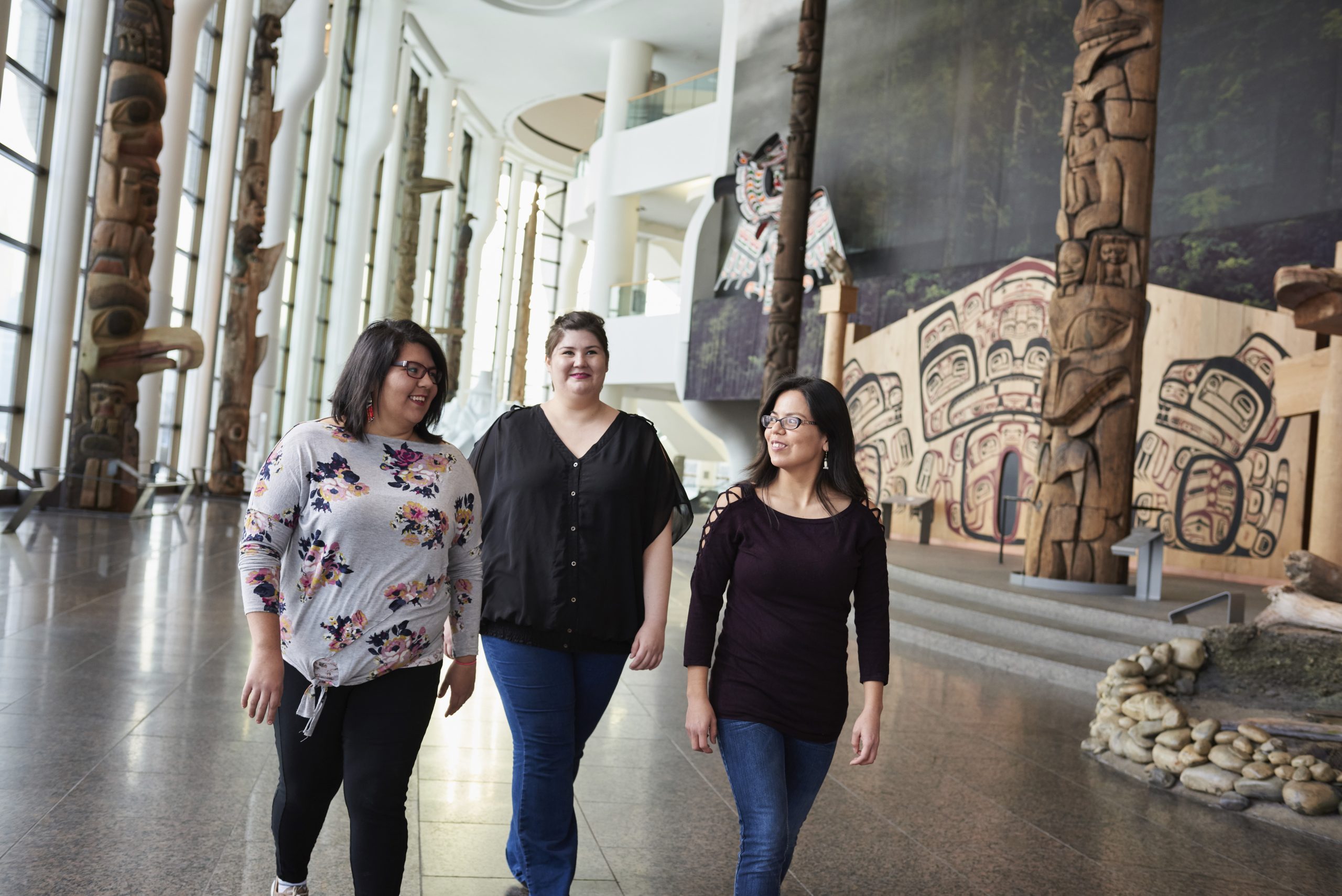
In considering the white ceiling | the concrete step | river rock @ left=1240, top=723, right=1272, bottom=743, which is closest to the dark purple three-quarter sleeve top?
river rock @ left=1240, top=723, right=1272, bottom=743

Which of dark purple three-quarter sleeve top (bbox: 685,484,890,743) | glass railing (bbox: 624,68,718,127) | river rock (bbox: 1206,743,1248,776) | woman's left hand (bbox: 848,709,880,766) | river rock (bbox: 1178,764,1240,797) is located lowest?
river rock (bbox: 1178,764,1240,797)

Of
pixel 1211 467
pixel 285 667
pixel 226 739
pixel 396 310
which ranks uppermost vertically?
pixel 396 310

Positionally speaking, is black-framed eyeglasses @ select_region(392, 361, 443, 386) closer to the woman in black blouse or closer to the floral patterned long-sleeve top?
the floral patterned long-sleeve top

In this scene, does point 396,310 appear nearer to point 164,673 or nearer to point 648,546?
point 164,673

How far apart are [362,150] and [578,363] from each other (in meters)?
25.1

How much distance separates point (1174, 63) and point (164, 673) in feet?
41.8

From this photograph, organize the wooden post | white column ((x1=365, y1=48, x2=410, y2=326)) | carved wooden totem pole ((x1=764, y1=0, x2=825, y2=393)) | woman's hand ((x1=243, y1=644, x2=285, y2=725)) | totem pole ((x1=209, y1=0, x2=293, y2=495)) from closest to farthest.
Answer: woman's hand ((x1=243, y1=644, x2=285, y2=725)) → carved wooden totem pole ((x1=764, y1=0, x2=825, y2=393)) → totem pole ((x1=209, y1=0, x2=293, y2=495)) → the wooden post → white column ((x1=365, y1=48, x2=410, y2=326))

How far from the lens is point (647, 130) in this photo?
24.2 meters

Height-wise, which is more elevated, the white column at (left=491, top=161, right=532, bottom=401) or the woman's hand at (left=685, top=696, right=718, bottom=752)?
the white column at (left=491, top=161, right=532, bottom=401)

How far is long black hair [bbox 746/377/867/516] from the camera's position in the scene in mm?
2598

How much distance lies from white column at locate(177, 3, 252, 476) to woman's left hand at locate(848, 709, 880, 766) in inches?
723

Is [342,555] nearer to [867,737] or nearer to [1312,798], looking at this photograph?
[867,737]

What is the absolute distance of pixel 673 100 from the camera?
24000mm

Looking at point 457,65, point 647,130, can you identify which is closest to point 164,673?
point 647,130
